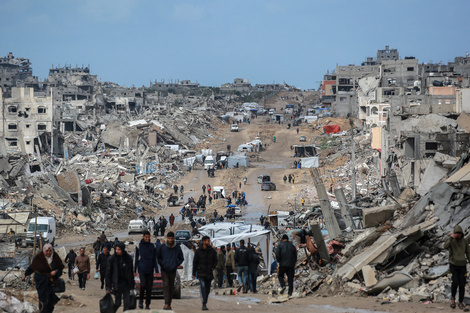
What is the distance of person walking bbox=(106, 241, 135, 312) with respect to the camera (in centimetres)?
1034

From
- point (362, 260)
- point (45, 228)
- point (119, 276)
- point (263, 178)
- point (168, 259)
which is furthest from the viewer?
point (263, 178)

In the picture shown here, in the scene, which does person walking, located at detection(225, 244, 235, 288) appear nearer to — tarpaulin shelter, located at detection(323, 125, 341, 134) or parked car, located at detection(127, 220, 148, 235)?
parked car, located at detection(127, 220, 148, 235)

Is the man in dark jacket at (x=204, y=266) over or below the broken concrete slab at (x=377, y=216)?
below

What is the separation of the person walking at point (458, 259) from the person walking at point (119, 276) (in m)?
4.74

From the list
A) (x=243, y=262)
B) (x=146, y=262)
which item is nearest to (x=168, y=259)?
(x=146, y=262)

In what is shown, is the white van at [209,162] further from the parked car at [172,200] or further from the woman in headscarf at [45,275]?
the woman in headscarf at [45,275]

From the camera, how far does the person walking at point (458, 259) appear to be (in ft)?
34.2

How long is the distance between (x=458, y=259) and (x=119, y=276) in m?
4.96

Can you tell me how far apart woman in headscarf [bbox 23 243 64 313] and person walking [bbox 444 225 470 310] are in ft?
18.6

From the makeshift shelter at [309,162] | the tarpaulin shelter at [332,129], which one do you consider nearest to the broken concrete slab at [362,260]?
the makeshift shelter at [309,162]

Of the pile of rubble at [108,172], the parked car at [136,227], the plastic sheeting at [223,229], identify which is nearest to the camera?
the plastic sheeting at [223,229]

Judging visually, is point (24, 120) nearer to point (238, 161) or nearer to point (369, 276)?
point (238, 161)

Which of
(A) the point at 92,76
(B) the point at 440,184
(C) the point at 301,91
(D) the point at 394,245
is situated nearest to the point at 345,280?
(D) the point at 394,245

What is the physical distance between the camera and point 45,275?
963 cm
